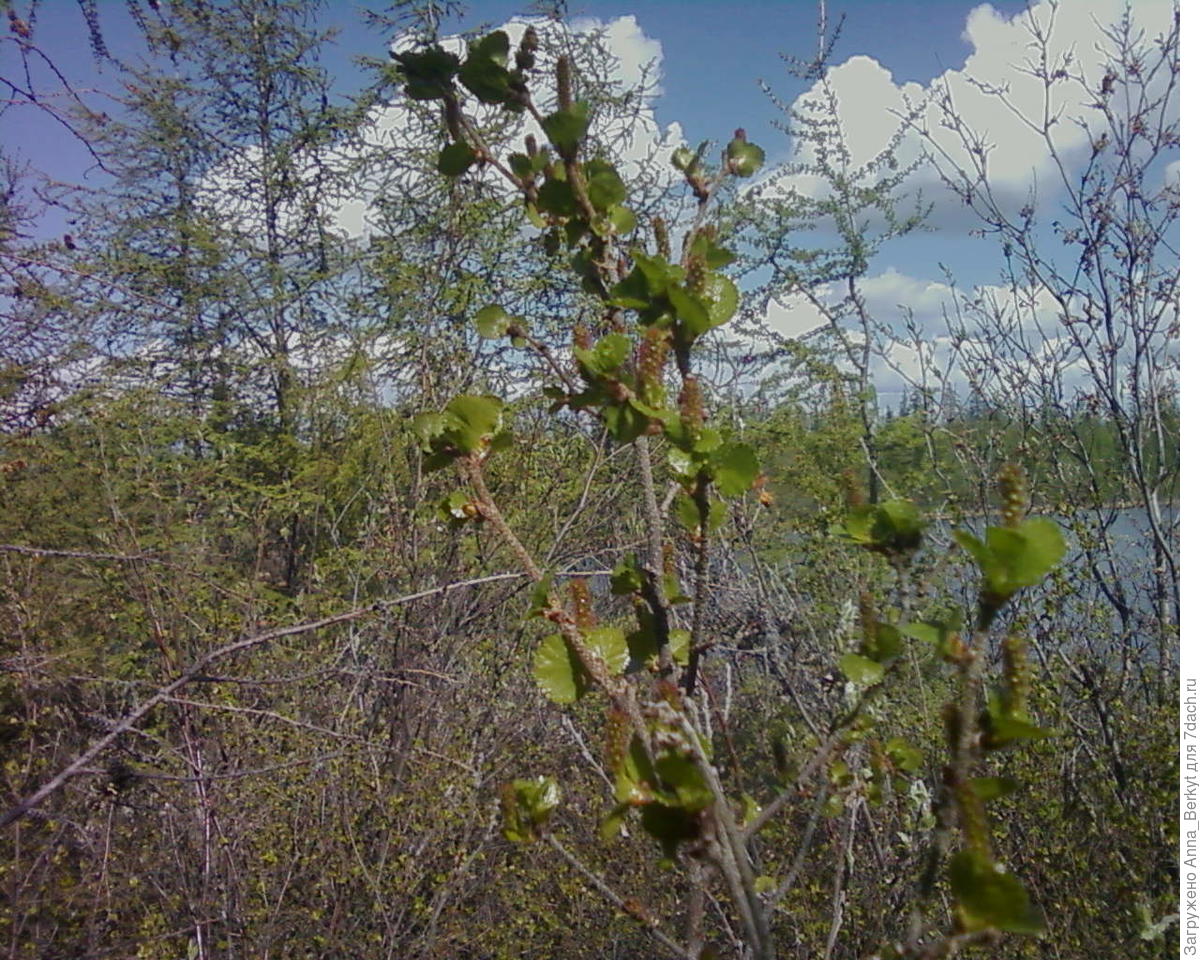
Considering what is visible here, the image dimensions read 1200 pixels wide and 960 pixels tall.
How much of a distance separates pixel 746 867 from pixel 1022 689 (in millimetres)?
226

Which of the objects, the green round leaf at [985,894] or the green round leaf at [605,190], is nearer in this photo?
the green round leaf at [985,894]

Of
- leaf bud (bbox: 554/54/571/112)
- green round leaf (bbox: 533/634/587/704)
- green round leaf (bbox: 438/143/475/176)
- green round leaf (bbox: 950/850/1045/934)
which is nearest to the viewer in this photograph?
green round leaf (bbox: 950/850/1045/934)

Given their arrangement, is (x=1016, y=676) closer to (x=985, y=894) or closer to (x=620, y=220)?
(x=985, y=894)

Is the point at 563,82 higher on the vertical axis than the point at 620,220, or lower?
higher

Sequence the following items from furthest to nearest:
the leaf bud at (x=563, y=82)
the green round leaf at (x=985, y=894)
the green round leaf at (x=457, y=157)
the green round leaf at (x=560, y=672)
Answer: the green round leaf at (x=457, y=157), the leaf bud at (x=563, y=82), the green round leaf at (x=560, y=672), the green round leaf at (x=985, y=894)

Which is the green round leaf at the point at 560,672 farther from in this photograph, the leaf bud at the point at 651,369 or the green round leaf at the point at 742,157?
the green round leaf at the point at 742,157

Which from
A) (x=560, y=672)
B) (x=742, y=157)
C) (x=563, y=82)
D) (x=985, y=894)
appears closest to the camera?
(x=985, y=894)

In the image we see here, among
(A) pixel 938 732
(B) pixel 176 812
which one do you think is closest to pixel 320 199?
(B) pixel 176 812

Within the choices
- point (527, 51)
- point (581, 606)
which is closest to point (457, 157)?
point (527, 51)

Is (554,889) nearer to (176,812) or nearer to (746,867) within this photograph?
(176,812)

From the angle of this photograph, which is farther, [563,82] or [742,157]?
[742,157]

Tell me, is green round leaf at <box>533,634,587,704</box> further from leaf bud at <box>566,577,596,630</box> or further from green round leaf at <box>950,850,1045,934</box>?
green round leaf at <box>950,850,1045,934</box>

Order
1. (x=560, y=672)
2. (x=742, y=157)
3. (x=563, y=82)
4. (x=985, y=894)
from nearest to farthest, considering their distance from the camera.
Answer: (x=985, y=894), (x=560, y=672), (x=563, y=82), (x=742, y=157)

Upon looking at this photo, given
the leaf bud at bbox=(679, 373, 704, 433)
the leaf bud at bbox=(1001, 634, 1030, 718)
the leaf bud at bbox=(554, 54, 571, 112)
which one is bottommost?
the leaf bud at bbox=(1001, 634, 1030, 718)
